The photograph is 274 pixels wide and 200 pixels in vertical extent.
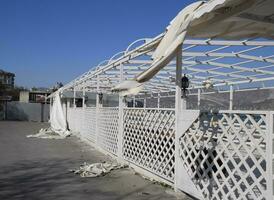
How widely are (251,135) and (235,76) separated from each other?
937 centimetres

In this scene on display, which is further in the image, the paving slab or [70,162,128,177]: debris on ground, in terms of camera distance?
[70,162,128,177]: debris on ground

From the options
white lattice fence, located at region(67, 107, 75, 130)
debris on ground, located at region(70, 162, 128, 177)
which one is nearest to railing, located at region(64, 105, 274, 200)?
debris on ground, located at region(70, 162, 128, 177)

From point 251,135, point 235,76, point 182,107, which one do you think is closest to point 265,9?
point 251,135

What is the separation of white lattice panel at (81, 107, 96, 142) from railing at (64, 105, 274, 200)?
4505 millimetres

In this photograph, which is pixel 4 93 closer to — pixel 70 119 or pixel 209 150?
pixel 70 119

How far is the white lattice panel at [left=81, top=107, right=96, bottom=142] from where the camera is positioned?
13781 mm

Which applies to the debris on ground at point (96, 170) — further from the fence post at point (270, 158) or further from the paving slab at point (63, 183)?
the fence post at point (270, 158)

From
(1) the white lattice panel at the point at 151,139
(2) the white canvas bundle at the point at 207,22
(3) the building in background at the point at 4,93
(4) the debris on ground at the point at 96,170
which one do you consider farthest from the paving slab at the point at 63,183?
(3) the building in background at the point at 4,93

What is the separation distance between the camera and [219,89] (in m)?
15.3

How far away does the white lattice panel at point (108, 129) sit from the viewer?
10242mm

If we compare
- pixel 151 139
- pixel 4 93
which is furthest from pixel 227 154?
pixel 4 93

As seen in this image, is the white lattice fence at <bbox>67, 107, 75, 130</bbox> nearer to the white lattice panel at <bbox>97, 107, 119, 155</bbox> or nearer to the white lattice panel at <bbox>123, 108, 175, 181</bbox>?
the white lattice panel at <bbox>97, 107, 119, 155</bbox>

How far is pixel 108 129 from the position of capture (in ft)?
36.4

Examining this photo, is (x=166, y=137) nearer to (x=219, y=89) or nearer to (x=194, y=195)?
(x=194, y=195)
